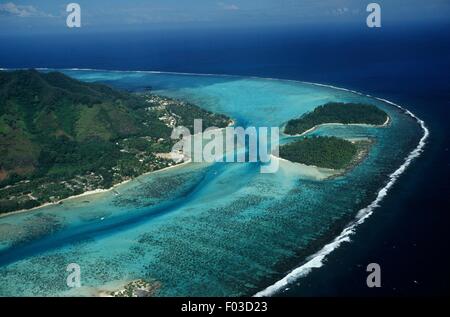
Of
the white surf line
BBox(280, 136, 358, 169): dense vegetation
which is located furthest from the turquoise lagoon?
BBox(280, 136, 358, 169): dense vegetation

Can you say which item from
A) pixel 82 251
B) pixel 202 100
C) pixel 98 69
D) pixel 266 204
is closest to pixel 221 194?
pixel 266 204

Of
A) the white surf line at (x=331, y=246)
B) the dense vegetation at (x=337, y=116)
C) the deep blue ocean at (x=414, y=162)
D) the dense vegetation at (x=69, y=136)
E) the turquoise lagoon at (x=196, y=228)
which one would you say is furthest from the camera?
the dense vegetation at (x=337, y=116)

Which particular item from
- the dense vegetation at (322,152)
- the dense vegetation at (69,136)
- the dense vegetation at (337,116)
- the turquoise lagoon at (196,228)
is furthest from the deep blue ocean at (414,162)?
the dense vegetation at (69,136)

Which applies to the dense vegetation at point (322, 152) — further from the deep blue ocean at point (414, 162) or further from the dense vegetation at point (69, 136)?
the dense vegetation at point (69, 136)

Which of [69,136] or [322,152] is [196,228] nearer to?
[322,152]

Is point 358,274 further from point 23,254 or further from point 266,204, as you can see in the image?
point 23,254

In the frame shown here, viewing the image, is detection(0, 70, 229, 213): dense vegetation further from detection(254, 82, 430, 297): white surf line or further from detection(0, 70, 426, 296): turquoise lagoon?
detection(254, 82, 430, 297): white surf line
